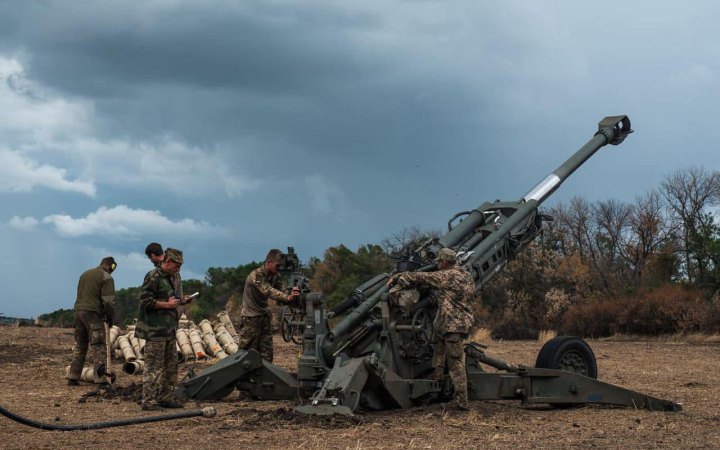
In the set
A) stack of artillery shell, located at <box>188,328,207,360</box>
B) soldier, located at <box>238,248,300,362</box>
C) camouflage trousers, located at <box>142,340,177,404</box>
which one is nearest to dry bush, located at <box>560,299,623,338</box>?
stack of artillery shell, located at <box>188,328,207,360</box>

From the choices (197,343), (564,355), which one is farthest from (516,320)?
(564,355)

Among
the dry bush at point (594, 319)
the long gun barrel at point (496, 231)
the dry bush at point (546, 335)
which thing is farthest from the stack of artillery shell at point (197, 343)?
the dry bush at point (594, 319)

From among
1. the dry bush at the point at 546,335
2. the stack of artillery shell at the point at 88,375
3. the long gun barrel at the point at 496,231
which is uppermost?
the long gun barrel at the point at 496,231

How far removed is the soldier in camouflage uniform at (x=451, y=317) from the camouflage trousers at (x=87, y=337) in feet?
18.8

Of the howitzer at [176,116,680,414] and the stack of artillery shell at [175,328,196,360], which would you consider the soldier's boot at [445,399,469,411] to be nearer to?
the howitzer at [176,116,680,414]

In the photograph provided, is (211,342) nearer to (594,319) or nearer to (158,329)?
(158,329)

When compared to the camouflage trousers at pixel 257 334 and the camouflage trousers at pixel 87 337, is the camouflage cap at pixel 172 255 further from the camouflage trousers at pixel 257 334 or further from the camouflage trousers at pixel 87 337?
the camouflage trousers at pixel 87 337

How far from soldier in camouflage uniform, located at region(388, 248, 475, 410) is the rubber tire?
1.63 metres

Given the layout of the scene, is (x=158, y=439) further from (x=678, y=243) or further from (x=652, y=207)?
(x=652, y=207)

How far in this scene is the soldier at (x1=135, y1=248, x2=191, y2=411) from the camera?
11008 millimetres

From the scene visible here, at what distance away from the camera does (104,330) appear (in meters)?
14.4

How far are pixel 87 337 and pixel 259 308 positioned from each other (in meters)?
3.54

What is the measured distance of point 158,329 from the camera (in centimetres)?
1105

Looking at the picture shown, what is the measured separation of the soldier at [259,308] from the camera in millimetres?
12133
